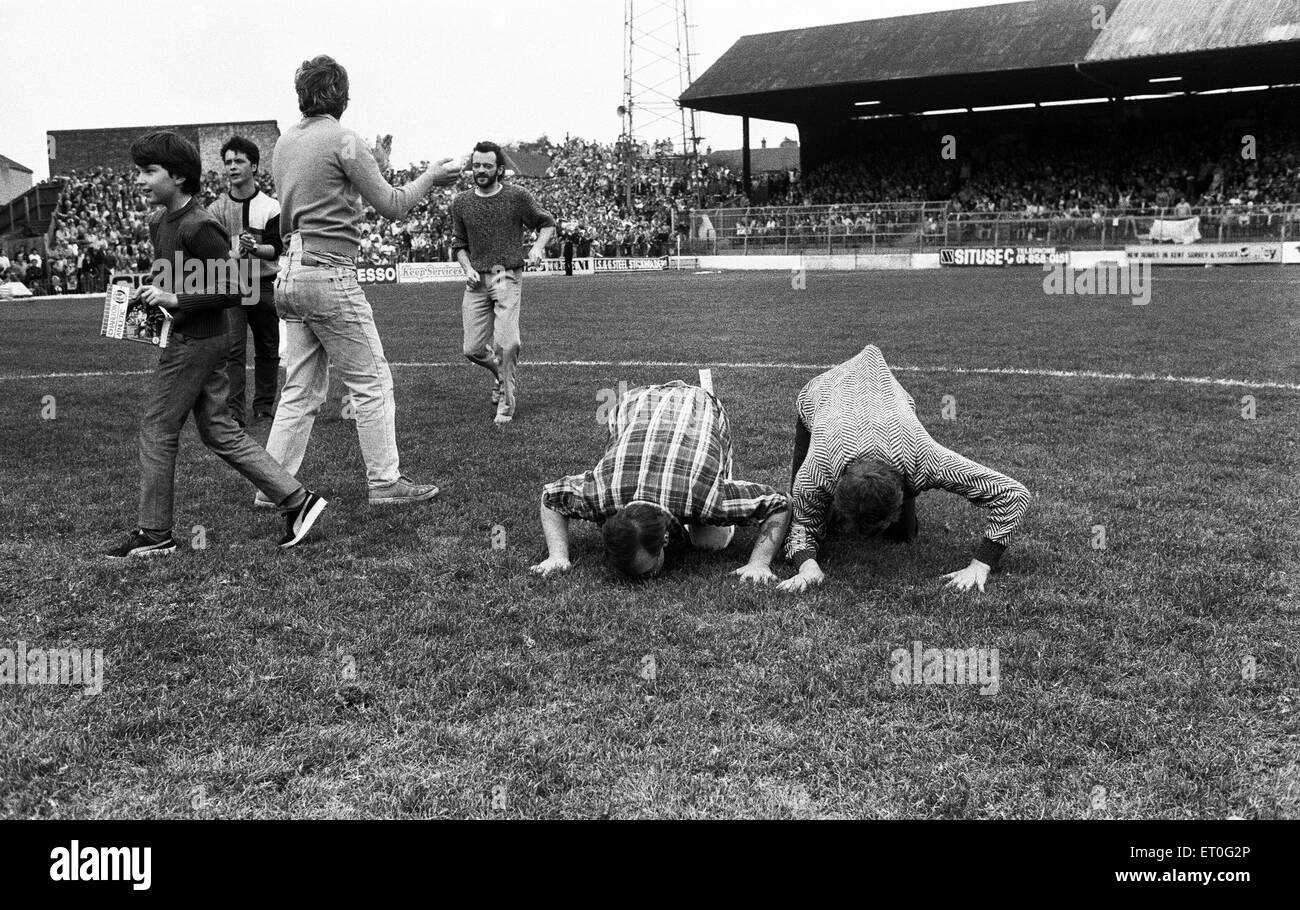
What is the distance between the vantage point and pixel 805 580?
15.4ft

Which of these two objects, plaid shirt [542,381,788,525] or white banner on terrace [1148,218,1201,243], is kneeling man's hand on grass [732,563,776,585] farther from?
white banner on terrace [1148,218,1201,243]

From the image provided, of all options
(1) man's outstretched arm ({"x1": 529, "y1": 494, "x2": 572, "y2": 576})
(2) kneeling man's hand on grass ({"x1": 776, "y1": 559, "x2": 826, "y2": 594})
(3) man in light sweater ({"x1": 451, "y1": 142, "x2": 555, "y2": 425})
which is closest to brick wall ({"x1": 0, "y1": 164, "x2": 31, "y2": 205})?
(3) man in light sweater ({"x1": 451, "y1": 142, "x2": 555, "y2": 425})

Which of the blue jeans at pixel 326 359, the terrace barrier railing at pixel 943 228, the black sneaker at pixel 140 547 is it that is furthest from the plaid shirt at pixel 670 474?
the terrace barrier railing at pixel 943 228

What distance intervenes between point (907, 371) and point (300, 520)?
7390 mm

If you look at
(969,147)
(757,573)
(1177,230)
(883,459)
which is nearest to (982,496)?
(883,459)

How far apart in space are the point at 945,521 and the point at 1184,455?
234 cm

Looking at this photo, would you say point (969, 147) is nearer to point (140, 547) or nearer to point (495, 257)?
point (495, 257)

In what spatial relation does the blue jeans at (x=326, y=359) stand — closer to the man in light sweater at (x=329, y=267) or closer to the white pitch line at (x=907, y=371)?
the man in light sweater at (x=329, y=267)

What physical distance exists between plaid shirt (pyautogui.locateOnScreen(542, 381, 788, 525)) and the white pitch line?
241 inches

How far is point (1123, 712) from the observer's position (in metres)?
3.52

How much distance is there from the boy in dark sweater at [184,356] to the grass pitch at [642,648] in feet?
0.76

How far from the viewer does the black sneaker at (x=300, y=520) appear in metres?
5.45

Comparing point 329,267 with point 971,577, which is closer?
point 971,577

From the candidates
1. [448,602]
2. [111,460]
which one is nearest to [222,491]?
[111,460]
